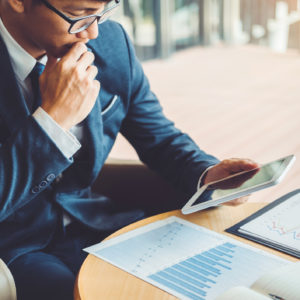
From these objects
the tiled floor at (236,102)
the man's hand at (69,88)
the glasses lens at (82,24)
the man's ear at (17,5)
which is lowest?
the tiled floor at (236,102)

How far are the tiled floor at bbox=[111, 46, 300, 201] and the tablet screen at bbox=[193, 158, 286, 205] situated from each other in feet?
5.72

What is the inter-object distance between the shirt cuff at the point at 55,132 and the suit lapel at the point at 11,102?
13 cm

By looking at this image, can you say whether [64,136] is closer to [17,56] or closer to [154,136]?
[17,56]

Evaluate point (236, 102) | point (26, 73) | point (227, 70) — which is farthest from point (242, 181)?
point (227, 70)

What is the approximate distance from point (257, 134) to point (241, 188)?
10.3 ft

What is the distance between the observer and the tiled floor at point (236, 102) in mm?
3842

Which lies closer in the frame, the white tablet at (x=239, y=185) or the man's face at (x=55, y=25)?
the white tablet at (x=239, y=185)

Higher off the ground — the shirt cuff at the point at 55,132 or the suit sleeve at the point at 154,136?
the shirt cuff at the point at 55,132

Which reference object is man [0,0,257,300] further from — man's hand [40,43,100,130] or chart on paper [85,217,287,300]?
chart on paper [85,217,287,300]

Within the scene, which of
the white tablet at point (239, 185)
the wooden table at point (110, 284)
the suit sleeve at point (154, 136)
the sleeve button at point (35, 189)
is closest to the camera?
the wooden table at point (110, 284)

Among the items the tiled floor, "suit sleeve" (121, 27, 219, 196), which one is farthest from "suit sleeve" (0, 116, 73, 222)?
the tiled floor

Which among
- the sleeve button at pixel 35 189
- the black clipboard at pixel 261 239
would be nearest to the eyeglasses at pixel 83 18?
the sleeve button at pixel 35 189

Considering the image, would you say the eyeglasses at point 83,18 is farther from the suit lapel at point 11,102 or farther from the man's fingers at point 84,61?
the suit lapel at point 11,102

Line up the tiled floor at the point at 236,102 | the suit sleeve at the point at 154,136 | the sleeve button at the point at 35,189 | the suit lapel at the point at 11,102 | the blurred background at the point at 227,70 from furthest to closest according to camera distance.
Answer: the blurred background at the point at 227,70
the tiled floor at the point at 236,102
the suit sleeve at the point at 154,136
the suit lapel at the point at 11,102
the sleeve button at the point at 35,189
